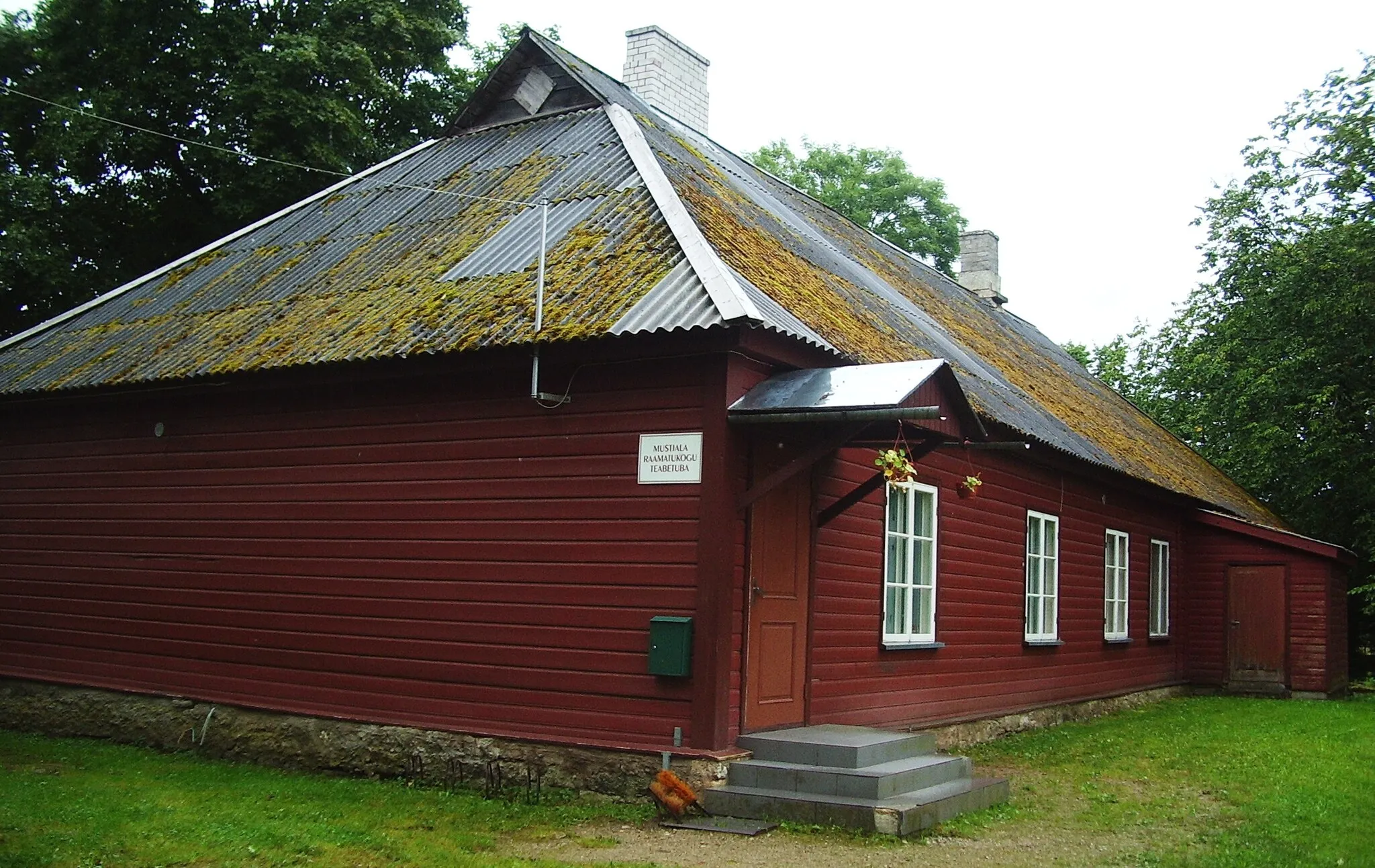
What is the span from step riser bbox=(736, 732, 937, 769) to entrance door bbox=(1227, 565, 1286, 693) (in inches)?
485

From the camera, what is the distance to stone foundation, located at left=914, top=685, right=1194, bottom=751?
12445 mm

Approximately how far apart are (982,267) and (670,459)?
600 inches

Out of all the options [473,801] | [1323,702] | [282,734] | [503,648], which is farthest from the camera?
[1323,702]

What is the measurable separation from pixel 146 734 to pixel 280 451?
278cm

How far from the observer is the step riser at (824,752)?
28.2 feet

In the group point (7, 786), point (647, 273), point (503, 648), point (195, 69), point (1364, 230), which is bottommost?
point (7, 786)

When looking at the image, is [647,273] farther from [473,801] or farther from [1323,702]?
[1323,702]

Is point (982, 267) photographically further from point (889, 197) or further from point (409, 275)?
point (889, 197)

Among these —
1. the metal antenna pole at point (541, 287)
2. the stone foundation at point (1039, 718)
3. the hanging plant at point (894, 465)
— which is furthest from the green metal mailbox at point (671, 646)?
the stone foundation at point (1039, 718)

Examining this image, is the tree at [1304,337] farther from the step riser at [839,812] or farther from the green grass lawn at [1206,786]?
the step riser at [839,812]

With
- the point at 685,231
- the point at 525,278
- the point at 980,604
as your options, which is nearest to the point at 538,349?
the point at 525,278

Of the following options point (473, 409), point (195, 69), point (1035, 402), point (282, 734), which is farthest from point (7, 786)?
point (195, 69)

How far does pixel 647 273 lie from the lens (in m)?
9.52

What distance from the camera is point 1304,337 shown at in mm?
21422
